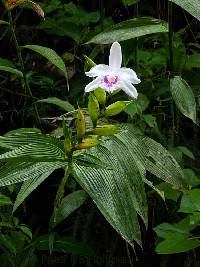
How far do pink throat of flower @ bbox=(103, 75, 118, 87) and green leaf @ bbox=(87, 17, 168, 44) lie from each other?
15cm

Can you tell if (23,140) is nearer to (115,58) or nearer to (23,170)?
(23,170)

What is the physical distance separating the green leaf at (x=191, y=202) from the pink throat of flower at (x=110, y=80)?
13.1 inches

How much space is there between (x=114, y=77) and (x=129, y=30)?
18 centimetres

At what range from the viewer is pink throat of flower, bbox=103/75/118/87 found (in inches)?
27.0

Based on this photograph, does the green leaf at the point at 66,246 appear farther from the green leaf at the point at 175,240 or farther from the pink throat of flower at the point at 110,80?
the pink throat of flower at the point at 110,80

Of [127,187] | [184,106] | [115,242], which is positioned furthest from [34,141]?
[115,242]

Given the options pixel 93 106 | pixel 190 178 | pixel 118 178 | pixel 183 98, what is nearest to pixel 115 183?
pixel 118 178

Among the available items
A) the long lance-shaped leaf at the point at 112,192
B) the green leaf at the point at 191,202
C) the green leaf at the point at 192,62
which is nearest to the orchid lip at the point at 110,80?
the long lance-shaped leaf at the point at 112,192

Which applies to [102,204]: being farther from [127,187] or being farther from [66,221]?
[66,221]

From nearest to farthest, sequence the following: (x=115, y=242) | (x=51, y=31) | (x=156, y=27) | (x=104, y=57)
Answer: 1. (x=156, y=27)
2. (x=115, y=242)
3. (x=104, y=57)
4. (x=51, y=31)

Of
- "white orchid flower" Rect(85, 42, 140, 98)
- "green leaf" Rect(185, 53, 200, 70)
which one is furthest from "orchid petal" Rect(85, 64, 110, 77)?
"green leaf" Rect(185, 53, 200, 70)

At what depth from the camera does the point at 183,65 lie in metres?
1.15

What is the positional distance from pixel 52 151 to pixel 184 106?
1.15 feet

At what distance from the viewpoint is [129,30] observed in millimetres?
849
